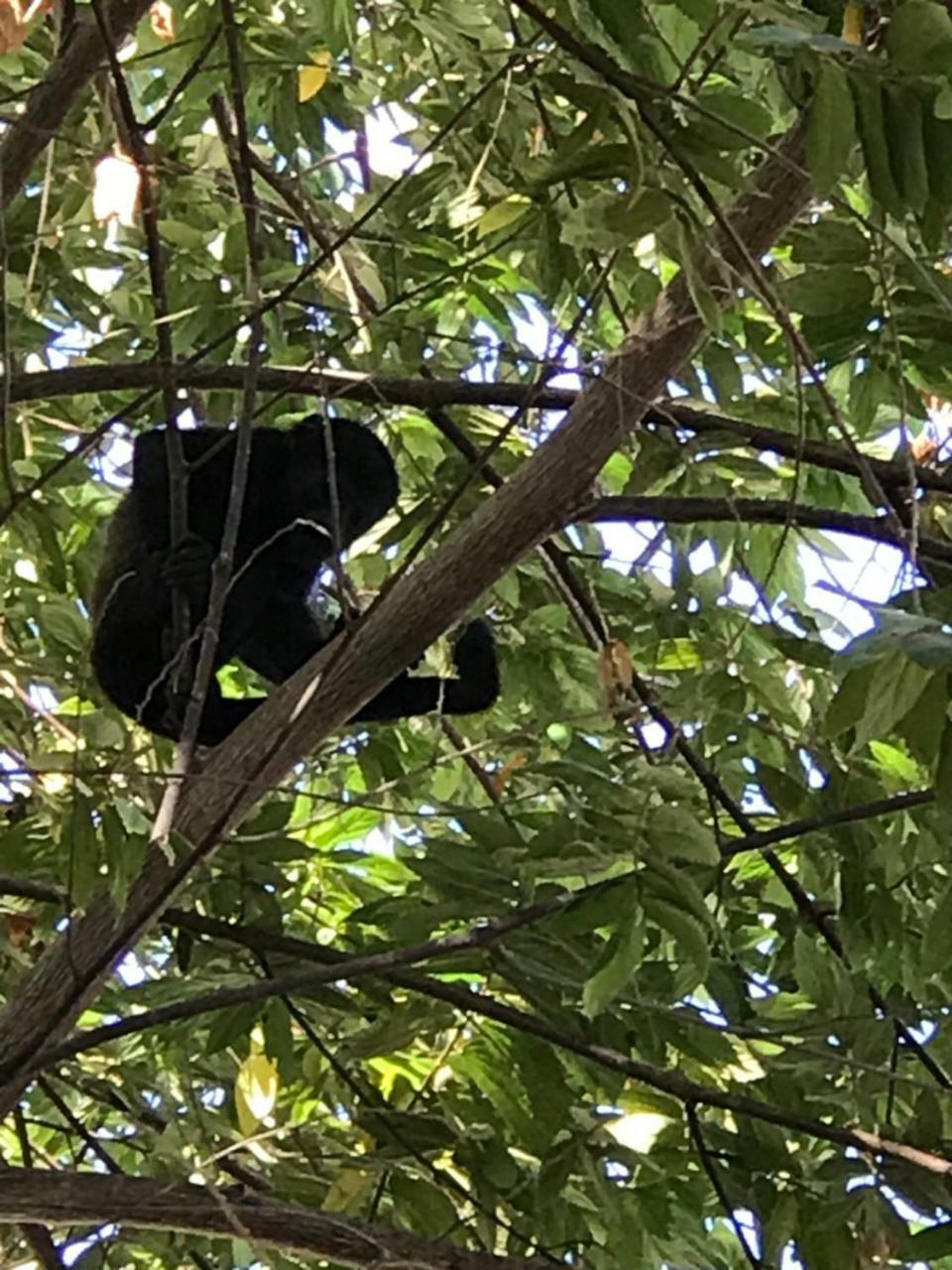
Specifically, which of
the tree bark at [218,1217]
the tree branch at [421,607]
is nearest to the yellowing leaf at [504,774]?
the tree branch at [421,607]

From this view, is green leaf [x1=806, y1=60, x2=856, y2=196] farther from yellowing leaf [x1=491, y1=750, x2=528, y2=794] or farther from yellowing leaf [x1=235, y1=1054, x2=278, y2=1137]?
yellowing leaf [x1=235, y1=1054, x2=278, y2=1137]

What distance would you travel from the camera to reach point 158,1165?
1995 millimetres

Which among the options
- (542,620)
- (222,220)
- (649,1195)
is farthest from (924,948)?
(222,220)

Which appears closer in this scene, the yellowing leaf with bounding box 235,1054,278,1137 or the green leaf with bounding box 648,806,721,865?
the green leaf with bounding box 648,806,721,865

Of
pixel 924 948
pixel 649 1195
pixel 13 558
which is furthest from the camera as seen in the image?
pixel 13 558

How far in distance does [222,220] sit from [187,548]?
44 centimetres

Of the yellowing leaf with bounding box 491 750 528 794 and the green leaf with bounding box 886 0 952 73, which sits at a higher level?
the yellowing leaf with bounding box 491 750 528 794

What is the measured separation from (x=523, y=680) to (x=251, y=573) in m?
0.68

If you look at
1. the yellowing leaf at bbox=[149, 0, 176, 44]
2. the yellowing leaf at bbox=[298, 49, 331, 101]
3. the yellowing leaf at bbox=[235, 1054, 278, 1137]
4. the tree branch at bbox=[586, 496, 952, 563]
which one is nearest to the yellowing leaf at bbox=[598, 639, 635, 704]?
the tree branch at bbox=[586, 496, 952, 563]

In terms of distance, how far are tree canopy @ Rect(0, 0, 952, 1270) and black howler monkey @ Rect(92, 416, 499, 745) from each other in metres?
0.08

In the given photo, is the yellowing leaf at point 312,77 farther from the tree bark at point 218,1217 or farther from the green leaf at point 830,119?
the tree bark at point 218,1217

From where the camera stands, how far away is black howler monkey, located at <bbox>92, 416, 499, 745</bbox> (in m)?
2.45

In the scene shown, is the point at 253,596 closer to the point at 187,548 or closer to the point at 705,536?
the point at 187,548

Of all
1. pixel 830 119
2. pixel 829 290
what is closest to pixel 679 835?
pixel 829 290
